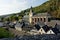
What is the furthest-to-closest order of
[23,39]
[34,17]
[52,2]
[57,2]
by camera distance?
[52,2], [57,2], [34,17], [23,39]

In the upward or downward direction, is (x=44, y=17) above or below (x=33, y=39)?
below

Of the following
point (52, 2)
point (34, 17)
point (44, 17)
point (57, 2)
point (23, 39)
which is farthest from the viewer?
point (52, 2)

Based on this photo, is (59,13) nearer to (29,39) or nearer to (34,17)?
(34,17)

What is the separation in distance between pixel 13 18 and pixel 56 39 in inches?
3150

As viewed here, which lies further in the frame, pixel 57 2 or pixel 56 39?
pixel 57 2

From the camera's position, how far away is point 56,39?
267 inches

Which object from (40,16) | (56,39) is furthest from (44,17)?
(56,39)

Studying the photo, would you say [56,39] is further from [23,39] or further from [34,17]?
[34,17]

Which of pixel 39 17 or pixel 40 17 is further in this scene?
pixel 39 17

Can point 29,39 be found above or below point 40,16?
above

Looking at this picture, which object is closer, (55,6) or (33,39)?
(33,39)

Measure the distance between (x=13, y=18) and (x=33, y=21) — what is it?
18.6 m

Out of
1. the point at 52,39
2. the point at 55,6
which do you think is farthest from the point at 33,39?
the point at 55,6

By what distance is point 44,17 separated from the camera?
64938mm
